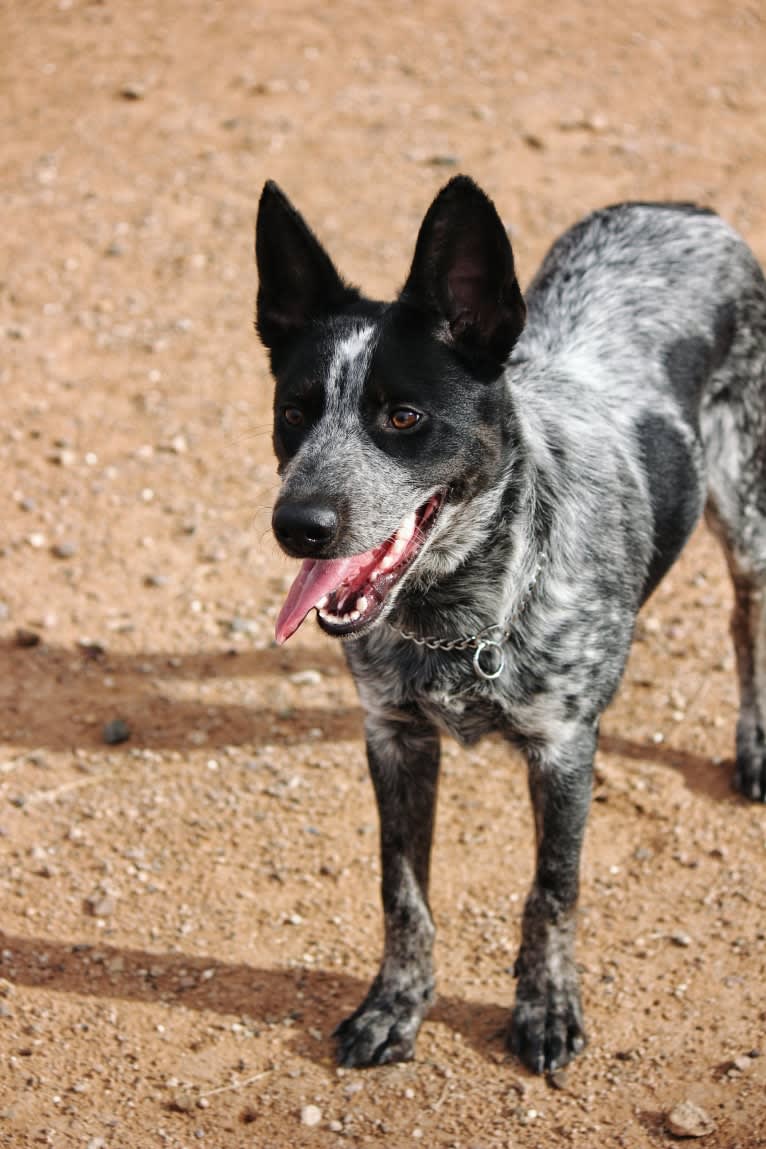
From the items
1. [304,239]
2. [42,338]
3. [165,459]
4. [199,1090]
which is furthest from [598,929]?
[42,338]

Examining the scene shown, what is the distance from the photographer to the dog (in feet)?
10.9

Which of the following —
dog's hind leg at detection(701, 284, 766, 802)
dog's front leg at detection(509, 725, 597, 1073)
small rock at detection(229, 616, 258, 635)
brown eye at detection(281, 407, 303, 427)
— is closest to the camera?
brown eye at detection(281, 407, 303, 427)

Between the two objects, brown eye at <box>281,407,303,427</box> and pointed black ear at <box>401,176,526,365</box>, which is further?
brown eye at <box>281,407,303,427</box>

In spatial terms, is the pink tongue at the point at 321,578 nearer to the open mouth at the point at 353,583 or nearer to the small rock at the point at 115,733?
the open mouth at the point at 353,583

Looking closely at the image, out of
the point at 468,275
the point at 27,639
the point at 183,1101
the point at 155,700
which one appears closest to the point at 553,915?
the point at 183,1101

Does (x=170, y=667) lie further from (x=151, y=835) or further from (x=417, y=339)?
(x=417, y=339)

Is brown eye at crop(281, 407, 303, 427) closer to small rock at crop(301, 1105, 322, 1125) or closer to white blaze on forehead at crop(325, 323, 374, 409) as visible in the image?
white blaze on forehead at crop(325, 323, 374, 409)

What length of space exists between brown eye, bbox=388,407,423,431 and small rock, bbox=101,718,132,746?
2256 mm

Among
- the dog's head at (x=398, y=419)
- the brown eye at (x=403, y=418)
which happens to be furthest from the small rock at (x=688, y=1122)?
the brown eye at (x=403, y=418)

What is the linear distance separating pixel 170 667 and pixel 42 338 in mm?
2673

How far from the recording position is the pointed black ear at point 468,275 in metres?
3.27

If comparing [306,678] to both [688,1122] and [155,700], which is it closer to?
[155,700]

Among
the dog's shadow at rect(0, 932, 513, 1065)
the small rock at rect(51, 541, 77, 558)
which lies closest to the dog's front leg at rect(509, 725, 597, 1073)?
the dog's shadow at rect(0, 932, 513, 1065)

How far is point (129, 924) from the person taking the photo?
435 centimetres
